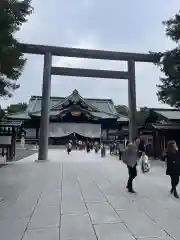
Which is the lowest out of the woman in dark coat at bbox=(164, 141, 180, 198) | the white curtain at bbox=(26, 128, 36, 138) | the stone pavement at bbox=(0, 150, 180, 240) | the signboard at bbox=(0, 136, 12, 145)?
the stone pavement at bbox=(0, 150, 180, 240)

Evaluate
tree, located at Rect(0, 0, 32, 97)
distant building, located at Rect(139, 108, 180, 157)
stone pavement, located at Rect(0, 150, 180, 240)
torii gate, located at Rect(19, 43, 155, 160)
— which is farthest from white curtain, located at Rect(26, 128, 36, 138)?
stone pavement, located at Rect(0, 150, 180, 240)

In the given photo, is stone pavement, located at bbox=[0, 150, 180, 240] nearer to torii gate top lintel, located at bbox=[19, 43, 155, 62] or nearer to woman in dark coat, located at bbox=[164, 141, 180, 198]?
woman in dark coat, located at bbox=[164, 141, 180, 198]

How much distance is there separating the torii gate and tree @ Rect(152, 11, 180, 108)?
1.99 meters

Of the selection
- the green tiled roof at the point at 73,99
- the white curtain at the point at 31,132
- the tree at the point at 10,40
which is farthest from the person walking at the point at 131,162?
the white curtain at the point at 31,132

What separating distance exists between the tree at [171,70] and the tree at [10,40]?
9.74m

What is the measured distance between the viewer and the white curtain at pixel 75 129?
50.1 m

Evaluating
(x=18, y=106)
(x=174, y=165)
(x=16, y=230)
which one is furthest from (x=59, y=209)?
(x=18, y=106)

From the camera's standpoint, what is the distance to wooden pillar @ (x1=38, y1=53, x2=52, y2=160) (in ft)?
64.8

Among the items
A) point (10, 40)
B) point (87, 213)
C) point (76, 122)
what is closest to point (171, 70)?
point (10, 40)

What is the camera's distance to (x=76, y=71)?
69.4 feet

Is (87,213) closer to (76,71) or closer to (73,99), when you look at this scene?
(76,71)

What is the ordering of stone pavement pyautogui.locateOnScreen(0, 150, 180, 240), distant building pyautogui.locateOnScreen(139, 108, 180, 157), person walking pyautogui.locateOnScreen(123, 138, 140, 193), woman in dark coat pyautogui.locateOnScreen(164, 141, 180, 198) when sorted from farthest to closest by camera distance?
distant building pyautogui.locateOnScreen(139, 108, 180, 157), person walking pyautogui.locateOnScreen(123, 138, 140, 193), woman in dark coat pyautogui.locateOnScreen(164, 141, 180, 198), stone pavement pyautogui.locateOnScreen(0, 150, 180, 240)

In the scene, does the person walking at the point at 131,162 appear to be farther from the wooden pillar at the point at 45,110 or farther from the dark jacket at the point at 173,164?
the wooden pillar at the point at 45,110

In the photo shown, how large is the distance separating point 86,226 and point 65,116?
4563 centimetres
